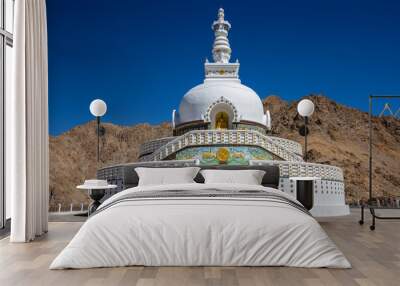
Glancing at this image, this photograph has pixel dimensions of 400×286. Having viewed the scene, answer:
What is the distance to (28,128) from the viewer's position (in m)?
4.75

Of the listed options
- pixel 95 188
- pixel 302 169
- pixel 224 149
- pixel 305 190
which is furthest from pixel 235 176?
pixel 224 149

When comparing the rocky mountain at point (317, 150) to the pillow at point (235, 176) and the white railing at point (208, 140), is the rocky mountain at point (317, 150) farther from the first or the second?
the pillow at point (235, 176)

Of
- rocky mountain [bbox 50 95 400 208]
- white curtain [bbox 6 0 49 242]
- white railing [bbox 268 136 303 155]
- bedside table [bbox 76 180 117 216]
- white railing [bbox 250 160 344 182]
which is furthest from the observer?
rocky mountain [bbox 50 95 400 208]

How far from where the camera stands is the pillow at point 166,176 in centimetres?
564

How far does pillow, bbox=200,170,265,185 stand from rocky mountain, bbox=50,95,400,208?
1414cm

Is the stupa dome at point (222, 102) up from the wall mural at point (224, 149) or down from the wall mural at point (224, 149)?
up

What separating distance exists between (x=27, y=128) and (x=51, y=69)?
1041cm

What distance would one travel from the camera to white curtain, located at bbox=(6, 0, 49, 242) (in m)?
4.65

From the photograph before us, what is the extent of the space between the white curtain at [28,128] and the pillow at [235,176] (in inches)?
85.0

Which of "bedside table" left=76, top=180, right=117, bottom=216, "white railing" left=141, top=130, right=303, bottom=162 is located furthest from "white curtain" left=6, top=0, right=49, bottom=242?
"white railing" left=141, top=130, right=303, bottom=162

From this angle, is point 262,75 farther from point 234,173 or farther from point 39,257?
point 39,257

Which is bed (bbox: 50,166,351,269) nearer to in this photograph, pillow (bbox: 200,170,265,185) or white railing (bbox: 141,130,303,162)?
pillow (bbox: 200,170,265,185)

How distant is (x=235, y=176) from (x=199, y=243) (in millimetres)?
2394

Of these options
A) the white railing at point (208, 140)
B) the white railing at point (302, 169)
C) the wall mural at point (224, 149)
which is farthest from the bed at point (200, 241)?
the white railing at point (208, 140)
